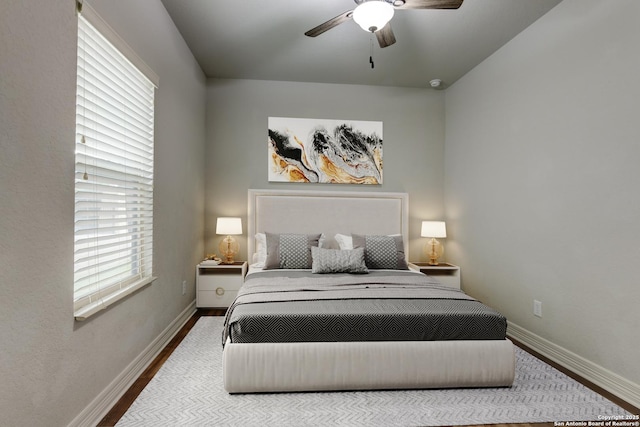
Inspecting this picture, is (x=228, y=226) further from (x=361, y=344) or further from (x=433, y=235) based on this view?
(x=433, y=235)

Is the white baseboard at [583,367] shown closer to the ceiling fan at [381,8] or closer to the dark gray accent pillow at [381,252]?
the dark gray accent pillow at [381,252]

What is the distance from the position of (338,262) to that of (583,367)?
2031 millimetres

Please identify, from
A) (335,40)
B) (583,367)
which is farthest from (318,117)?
(583,367)

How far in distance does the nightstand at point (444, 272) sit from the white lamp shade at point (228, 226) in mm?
2139

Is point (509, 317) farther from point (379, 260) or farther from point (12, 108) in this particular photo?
point (12, 108)

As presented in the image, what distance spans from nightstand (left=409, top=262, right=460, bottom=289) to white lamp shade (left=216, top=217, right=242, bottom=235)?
2139mm

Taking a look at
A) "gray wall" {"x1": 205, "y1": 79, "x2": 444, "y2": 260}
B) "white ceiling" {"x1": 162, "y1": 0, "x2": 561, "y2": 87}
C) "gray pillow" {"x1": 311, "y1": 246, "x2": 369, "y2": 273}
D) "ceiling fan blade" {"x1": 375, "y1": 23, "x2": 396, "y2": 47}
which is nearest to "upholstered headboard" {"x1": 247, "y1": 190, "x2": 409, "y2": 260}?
"gray wall" {"x1": 205, "y1": 79, "x2": 444, "y2": 260}

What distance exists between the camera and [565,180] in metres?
2.62

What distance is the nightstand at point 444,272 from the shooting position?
4023mm

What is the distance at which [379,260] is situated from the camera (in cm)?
362

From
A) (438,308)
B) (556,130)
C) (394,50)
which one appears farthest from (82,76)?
(556,130)

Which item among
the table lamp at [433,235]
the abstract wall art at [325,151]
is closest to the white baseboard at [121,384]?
the abstract wall art at [325,151]

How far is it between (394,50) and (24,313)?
3.50 metres

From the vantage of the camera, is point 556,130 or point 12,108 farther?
point 556,130
